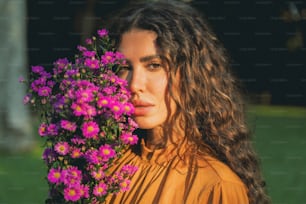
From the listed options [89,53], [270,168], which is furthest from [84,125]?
[270,168]

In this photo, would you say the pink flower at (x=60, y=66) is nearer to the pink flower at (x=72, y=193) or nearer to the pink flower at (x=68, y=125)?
the pink flower at (x=68, y=125)

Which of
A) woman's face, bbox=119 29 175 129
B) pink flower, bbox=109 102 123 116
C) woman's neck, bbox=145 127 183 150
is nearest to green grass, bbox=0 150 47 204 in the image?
woman's neck, bbox=145 127 183 150

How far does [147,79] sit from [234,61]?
4997 mm

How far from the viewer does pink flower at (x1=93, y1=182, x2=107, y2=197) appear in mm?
2027

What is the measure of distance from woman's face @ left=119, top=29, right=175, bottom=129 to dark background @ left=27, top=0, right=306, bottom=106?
26.5ft

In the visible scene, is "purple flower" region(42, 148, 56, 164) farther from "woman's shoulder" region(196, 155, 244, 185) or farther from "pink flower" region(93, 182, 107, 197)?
"woman's shoulder" region(196, 155, 244, 185)

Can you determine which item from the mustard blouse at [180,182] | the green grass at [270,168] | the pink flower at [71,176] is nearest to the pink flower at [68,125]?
the pink flower at [71,176]

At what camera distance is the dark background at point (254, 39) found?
1114 centimetres

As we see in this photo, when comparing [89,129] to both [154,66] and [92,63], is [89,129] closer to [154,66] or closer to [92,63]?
[92,63]

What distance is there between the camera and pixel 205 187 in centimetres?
218

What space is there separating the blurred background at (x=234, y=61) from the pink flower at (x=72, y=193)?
396 cm

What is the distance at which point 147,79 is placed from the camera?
7.38 feet

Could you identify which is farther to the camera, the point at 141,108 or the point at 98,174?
the point at 141,108

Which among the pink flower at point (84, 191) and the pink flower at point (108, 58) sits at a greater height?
the pink flower at point (108, 58)
